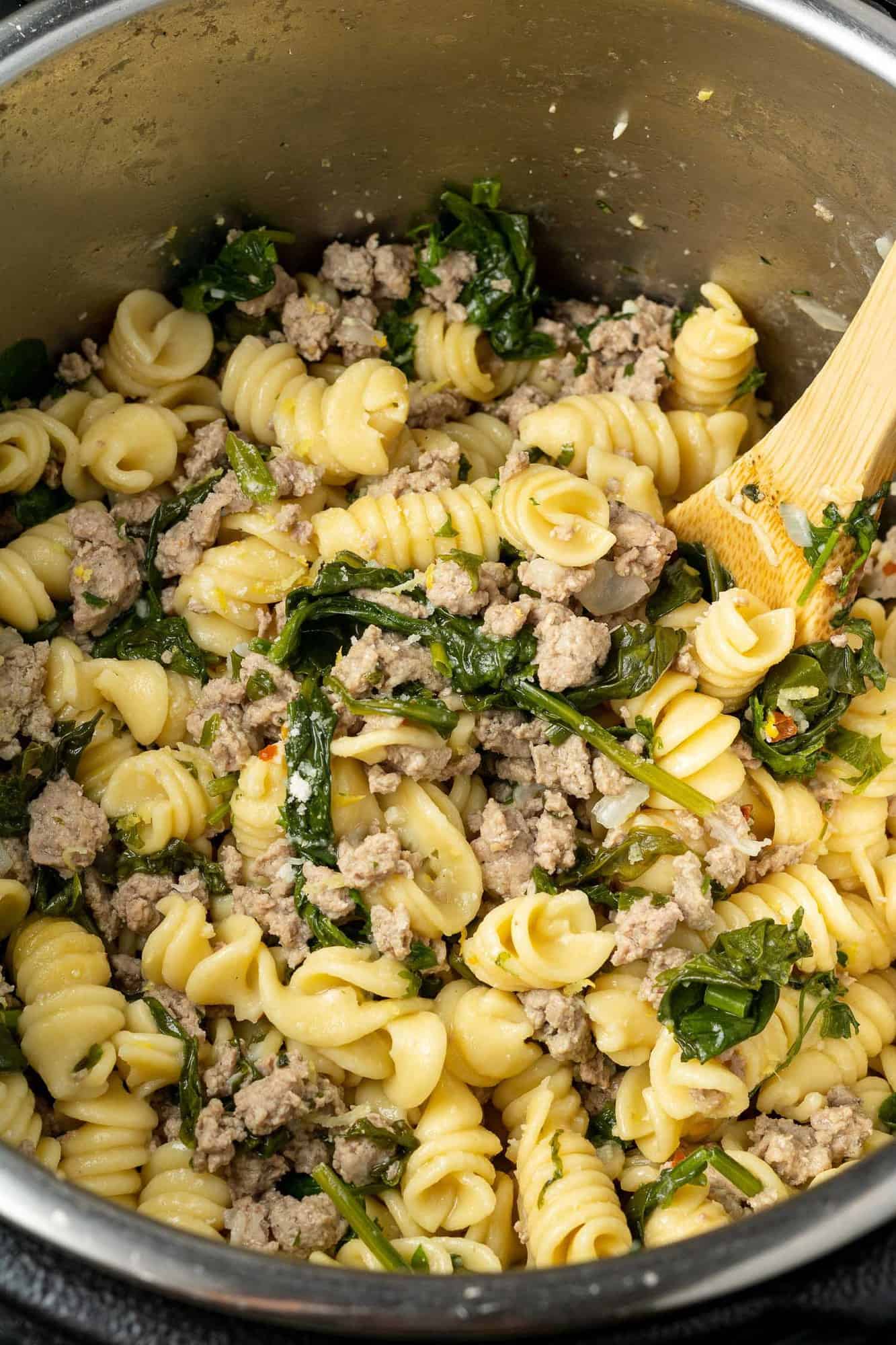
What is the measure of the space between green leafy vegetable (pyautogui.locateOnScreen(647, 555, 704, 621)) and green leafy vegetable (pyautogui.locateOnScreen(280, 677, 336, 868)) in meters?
1.06

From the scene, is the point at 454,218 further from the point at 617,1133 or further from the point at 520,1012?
the point at 617,1133

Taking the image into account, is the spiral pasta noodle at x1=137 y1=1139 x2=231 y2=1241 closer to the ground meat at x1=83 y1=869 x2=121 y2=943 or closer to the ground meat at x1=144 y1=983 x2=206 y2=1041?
the ground meat at x1=144 y1=983 x2=206 y2=1041

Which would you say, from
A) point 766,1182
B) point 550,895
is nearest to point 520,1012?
point 550,895

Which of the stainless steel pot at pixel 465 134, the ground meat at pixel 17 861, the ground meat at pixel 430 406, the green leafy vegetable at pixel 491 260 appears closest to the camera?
the ground meat at pixel 17 861

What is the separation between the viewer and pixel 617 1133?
342 centimetres

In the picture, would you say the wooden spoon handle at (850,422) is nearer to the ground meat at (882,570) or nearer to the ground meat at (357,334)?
the ground meat at (882,570)

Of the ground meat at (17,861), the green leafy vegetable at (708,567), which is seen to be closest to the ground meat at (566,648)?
the green leafy vegetable at (708,567)

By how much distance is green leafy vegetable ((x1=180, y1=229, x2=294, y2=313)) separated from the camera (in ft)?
13.8

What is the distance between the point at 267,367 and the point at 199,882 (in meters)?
1.67

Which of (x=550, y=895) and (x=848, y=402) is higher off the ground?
(x=848, y=402)

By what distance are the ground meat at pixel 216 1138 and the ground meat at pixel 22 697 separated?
1.15 meters

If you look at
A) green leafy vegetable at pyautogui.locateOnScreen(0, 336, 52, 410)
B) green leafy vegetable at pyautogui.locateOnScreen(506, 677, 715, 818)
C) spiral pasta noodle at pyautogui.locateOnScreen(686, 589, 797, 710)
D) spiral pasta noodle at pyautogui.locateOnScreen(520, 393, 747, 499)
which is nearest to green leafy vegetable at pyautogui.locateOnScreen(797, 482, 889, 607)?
spiral pasta noodle at pyautogui.locateOnScreen(686, 589, 797, 710)

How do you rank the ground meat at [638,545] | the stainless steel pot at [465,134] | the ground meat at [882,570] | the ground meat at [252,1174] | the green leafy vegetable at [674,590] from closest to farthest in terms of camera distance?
the ground meat at [252,1174] → the stainless steel pot at [465,134] → the ground meat at [638,545] → the green leafy vegetable at [674,590] → the ground meat at [882,570]

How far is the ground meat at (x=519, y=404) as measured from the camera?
4.34 metres
